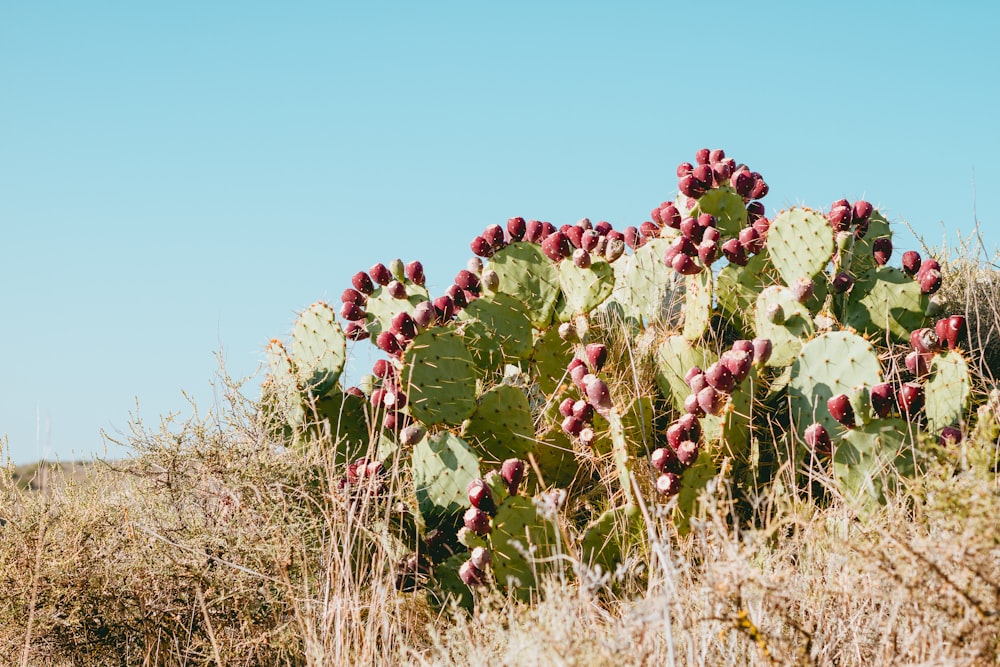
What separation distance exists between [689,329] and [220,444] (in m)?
2.19

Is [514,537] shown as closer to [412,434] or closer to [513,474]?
[513,474]

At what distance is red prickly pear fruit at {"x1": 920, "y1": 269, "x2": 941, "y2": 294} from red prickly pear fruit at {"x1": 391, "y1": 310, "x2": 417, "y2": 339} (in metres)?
2.70

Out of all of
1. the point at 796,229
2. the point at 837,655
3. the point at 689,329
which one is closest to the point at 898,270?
the point at 796,229

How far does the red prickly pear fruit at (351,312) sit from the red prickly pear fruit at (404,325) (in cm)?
82

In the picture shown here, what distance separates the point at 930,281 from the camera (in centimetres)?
488

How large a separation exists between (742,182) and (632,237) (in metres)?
0.79

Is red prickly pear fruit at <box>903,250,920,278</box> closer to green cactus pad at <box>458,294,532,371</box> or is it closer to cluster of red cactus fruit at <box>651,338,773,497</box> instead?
cluster of red cactus fruit at <box>651,338,773,497</box>

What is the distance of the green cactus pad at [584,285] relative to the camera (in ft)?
15.5

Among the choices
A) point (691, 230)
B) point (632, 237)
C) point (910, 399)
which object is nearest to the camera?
point (910, 399)

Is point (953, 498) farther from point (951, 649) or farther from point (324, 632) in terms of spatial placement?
point (324, 632)

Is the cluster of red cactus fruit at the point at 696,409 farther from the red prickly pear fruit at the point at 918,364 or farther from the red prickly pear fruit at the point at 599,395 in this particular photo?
the red prickly pear fruit at the point at 918,364

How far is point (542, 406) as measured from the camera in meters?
4.96

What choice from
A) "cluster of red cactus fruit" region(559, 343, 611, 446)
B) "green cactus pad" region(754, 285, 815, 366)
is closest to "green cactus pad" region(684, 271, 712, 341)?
"green cactus pad" region(754, 285, 815, 366)

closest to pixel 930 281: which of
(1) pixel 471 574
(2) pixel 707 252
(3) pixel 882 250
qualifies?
(3) pixel 882 250
